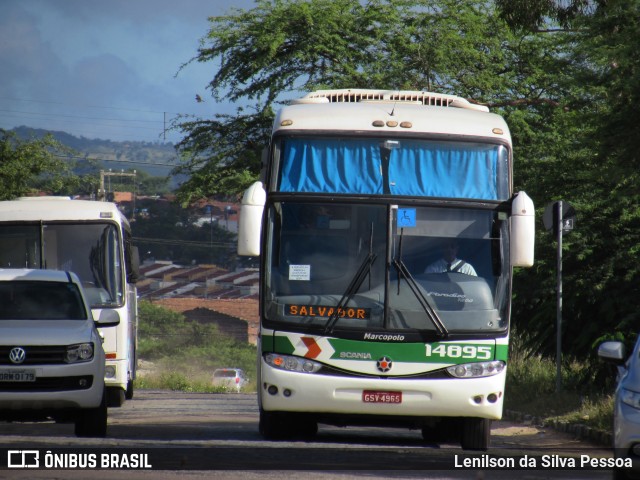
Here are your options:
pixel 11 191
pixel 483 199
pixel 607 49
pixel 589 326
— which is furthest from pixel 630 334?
pixel 11 191

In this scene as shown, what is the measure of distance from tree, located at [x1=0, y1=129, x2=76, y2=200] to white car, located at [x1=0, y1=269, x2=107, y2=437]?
20176 mm

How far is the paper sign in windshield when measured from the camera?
1254 centimetres

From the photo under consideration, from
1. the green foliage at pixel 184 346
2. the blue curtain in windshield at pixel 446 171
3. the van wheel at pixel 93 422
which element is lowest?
the green foliage at pixel 184 346

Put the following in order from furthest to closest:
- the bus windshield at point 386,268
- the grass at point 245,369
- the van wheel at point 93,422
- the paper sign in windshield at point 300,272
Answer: the grass at point 245,369
the van wheel at point 93,422
the paper sign in windshield at point 300,272
the bus windshield at point 386,268

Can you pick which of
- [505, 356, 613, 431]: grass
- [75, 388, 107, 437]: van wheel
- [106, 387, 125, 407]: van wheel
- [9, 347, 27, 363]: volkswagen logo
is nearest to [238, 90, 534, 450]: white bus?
[75, 388, 107, 437]: van wheel

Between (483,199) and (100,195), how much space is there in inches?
2140

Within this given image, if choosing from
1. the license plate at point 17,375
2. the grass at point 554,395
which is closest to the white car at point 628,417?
the grass at point 554,395

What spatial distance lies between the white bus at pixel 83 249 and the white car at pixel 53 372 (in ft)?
11.9

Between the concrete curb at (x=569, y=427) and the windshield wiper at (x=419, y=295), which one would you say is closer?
the windshield wiper at (x=419, y=295)

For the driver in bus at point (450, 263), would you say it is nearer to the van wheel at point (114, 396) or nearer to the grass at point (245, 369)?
the grass at point (245, 369)

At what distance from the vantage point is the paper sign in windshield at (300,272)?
1254 centimetres

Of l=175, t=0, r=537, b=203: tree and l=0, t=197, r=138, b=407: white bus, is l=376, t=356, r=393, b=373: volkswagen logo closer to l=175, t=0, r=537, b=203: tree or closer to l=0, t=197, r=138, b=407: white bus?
l=0, t=197, r=138, b=407: white bus

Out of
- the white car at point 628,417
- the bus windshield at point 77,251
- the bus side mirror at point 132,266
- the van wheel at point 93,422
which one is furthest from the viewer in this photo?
the bus side mirror at point 132,266

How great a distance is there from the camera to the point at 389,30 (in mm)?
34906
